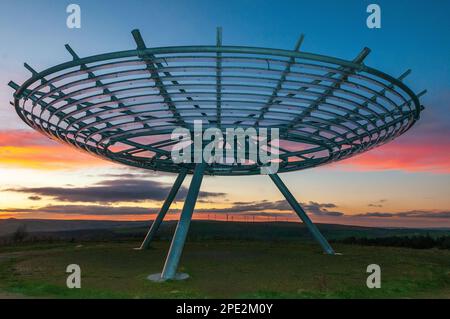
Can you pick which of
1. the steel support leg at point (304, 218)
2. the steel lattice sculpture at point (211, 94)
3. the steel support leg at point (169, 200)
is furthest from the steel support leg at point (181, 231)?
the steel support leg at point (169, 200)

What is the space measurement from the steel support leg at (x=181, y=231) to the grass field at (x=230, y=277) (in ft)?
3.08

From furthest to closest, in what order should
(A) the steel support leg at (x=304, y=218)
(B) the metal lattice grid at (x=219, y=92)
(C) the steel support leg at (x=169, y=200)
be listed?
1. (C) the steel support leg at (x=169, y=200)
2. (A) the steel support leg at (x=304, y=218)
3. (B) the metal lattice grid at (x=219, y=92)

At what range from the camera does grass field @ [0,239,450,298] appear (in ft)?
44.6

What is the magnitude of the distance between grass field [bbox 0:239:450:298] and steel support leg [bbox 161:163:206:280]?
0.94 m

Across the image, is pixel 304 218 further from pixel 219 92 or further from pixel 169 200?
pixel 219 92

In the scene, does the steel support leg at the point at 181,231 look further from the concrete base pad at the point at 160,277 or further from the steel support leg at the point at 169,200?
the steel support leg at the point at 169,200

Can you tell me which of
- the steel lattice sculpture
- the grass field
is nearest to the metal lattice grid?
the steel lattice sculpture

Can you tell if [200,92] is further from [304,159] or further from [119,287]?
[304,159]

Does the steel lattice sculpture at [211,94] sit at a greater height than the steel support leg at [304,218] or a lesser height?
greater

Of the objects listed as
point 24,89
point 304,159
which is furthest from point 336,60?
point 304,159

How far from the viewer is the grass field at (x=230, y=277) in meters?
13.6

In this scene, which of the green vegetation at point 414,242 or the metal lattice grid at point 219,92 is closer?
the metal lattice grid at point 219,92

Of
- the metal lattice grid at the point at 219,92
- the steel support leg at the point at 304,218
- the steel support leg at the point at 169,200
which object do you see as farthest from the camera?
the steel support leg at the point at 169,200

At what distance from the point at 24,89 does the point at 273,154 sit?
50.4ft
